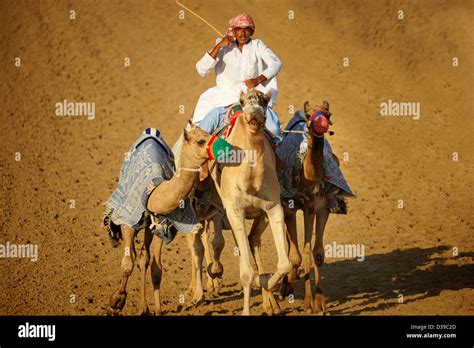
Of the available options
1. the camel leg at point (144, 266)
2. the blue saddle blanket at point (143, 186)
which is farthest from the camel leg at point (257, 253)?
the camel leg at point (144, 266)

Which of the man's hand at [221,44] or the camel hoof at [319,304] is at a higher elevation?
the man's hand at [221,44]

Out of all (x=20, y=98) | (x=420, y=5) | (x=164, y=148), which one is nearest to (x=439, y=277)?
(x=164, y=148)

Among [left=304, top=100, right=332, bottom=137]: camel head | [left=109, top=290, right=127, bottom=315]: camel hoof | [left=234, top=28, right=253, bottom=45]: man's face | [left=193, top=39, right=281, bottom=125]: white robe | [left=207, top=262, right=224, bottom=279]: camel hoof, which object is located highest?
[left=234, top=28, right=253, bottom=45]: man's face

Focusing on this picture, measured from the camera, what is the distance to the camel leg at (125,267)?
14.3m

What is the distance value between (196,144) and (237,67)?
264cm

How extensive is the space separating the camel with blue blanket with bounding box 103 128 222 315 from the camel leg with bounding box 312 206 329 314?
1.54 meters

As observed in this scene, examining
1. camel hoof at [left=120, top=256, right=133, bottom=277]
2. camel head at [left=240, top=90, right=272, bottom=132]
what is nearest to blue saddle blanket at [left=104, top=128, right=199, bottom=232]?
camel hoof at [left=120, top=256, right=133, bottom=277]

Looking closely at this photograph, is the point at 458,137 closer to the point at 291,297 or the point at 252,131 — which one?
the point at 291,297

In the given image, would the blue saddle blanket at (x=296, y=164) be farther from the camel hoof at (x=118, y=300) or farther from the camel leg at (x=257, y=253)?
the camel hoof at (x=118, y=300)

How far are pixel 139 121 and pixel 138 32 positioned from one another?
445cm

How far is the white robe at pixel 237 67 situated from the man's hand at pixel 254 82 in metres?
0.06

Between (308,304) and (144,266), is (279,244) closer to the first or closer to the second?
(308,304)

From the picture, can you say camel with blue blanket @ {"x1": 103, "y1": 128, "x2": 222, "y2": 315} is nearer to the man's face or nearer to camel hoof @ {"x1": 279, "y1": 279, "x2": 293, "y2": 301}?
the man's face

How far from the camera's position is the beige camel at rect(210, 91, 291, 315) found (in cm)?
1297
